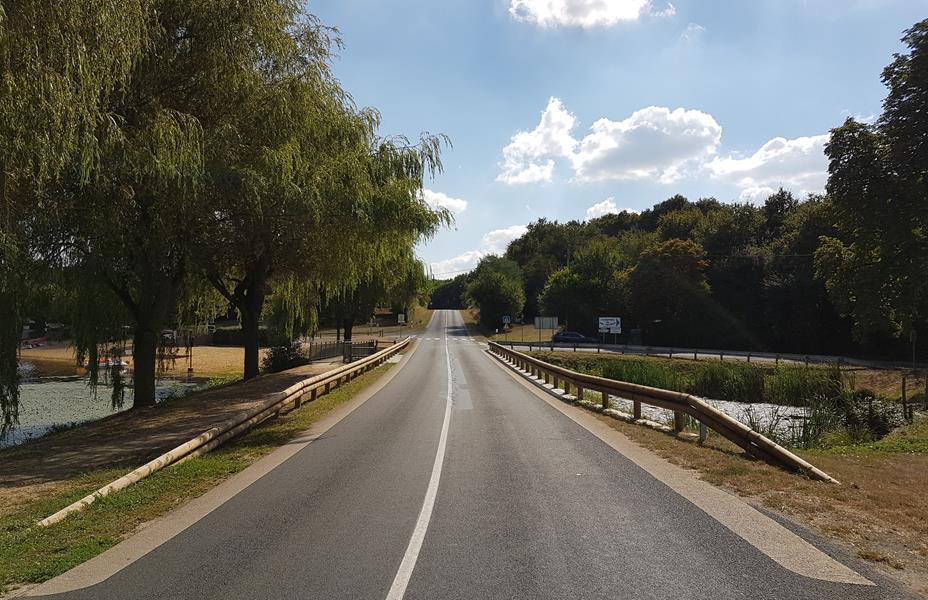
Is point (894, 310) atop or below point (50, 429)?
atop

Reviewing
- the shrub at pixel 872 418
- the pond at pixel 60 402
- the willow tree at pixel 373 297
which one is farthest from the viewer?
the willow tree at pixel 373 297

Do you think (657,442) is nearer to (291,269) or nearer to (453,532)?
(453,532)

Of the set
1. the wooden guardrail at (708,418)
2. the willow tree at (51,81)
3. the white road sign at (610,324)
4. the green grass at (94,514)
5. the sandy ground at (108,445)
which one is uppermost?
the willow tree at (51,81)

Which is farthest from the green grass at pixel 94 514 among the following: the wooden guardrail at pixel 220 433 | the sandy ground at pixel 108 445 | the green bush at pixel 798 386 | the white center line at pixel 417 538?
the green bush at pixel 798 386

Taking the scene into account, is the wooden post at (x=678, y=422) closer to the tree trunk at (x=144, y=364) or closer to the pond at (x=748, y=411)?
the pond at (x=748, y=411)

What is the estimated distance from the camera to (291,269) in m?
21.7

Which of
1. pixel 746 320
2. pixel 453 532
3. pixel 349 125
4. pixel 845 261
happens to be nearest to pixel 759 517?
pixel 453 532

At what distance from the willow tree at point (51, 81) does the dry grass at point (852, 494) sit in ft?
31.6

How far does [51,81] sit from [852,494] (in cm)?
1089

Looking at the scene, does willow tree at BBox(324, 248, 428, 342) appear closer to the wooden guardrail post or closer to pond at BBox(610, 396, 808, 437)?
pond at BBox(610, 396, 808, 437)

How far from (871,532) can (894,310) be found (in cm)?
3458

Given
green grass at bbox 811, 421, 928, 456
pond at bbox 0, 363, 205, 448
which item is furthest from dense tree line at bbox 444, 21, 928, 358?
pond at bbox 0, 363, 205, 448

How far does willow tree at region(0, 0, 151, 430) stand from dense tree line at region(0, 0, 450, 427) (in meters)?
0.02

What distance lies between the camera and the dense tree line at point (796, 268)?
3228 cm
